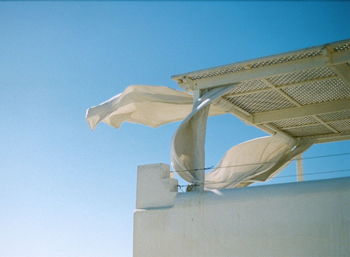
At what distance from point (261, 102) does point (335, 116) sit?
6.09ft

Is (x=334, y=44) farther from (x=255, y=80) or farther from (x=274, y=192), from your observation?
(x=274, y=192)

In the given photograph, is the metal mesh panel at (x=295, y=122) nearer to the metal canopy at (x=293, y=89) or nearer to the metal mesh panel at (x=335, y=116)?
the metal canopy at (x=293, y=89)

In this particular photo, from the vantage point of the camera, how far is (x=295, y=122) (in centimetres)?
1369

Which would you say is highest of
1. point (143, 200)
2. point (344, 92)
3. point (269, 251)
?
point (344, 92)

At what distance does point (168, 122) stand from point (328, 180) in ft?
14.3

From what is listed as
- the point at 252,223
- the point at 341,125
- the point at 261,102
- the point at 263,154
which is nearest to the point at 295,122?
the point at 341,125

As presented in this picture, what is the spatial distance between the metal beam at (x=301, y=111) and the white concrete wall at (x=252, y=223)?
11.3ft

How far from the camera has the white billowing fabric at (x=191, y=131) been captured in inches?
430

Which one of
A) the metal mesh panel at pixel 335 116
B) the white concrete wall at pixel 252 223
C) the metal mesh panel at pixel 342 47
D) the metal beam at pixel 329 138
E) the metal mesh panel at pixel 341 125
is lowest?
the white concrete wall at pixel 252 223

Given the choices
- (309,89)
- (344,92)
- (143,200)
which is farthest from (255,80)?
(143,200)

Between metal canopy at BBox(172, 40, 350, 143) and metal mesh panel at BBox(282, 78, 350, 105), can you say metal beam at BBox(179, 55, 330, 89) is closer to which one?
metal canopy at BBox(172, 40, 350, 143)

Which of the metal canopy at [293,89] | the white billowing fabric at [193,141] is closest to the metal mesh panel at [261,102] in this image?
the metal canopy at [293,89]

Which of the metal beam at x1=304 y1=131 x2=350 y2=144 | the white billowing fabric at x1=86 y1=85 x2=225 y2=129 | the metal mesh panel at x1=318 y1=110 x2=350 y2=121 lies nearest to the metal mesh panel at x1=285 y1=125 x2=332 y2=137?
the metal beam at x1=304 y1=131 x2=350 y2=144

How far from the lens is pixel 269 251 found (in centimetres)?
935
